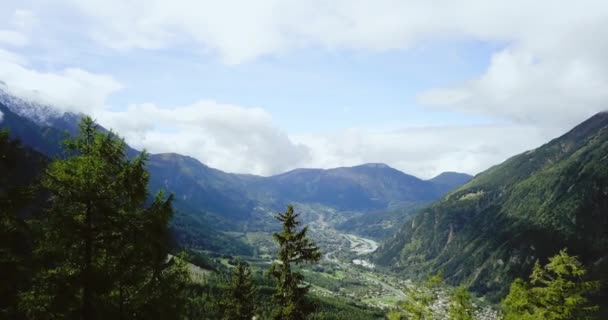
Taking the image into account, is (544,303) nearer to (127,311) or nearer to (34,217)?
(127,311)

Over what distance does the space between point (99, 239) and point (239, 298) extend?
97.9 feet

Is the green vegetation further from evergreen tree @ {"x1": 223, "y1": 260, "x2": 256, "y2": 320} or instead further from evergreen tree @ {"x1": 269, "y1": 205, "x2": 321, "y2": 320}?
evergreen tree @ {"x1": 223, "y1": 260, "x2": 256, "y2": 320}

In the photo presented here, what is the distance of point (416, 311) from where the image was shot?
31922 mm

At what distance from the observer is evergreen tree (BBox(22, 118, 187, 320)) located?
2102 centimetres

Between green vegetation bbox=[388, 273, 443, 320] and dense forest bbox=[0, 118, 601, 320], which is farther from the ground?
dense forest bbox=[0, 118, 601, 320]

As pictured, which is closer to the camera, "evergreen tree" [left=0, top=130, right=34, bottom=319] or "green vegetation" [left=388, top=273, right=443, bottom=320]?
"evergreen tree" [left=0, top=130, right=34, bottom=319]

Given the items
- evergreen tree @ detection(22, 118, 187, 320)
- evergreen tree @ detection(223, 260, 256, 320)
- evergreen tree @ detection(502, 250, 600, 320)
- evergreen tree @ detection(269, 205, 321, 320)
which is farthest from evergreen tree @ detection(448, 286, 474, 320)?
evergreen tree @ detection(223, 260, 256, 320)

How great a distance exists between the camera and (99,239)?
72.3 ft

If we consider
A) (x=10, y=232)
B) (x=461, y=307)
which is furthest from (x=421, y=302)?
(x=10, y=232)

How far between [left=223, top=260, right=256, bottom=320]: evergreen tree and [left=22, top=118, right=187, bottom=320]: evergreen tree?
2466cm

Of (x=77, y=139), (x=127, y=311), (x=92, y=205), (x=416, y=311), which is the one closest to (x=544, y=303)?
(x=416, y=311)

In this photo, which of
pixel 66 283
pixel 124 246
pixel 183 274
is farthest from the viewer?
pixel 183 274

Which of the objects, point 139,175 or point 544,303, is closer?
point 139,175

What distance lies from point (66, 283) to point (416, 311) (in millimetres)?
23089
